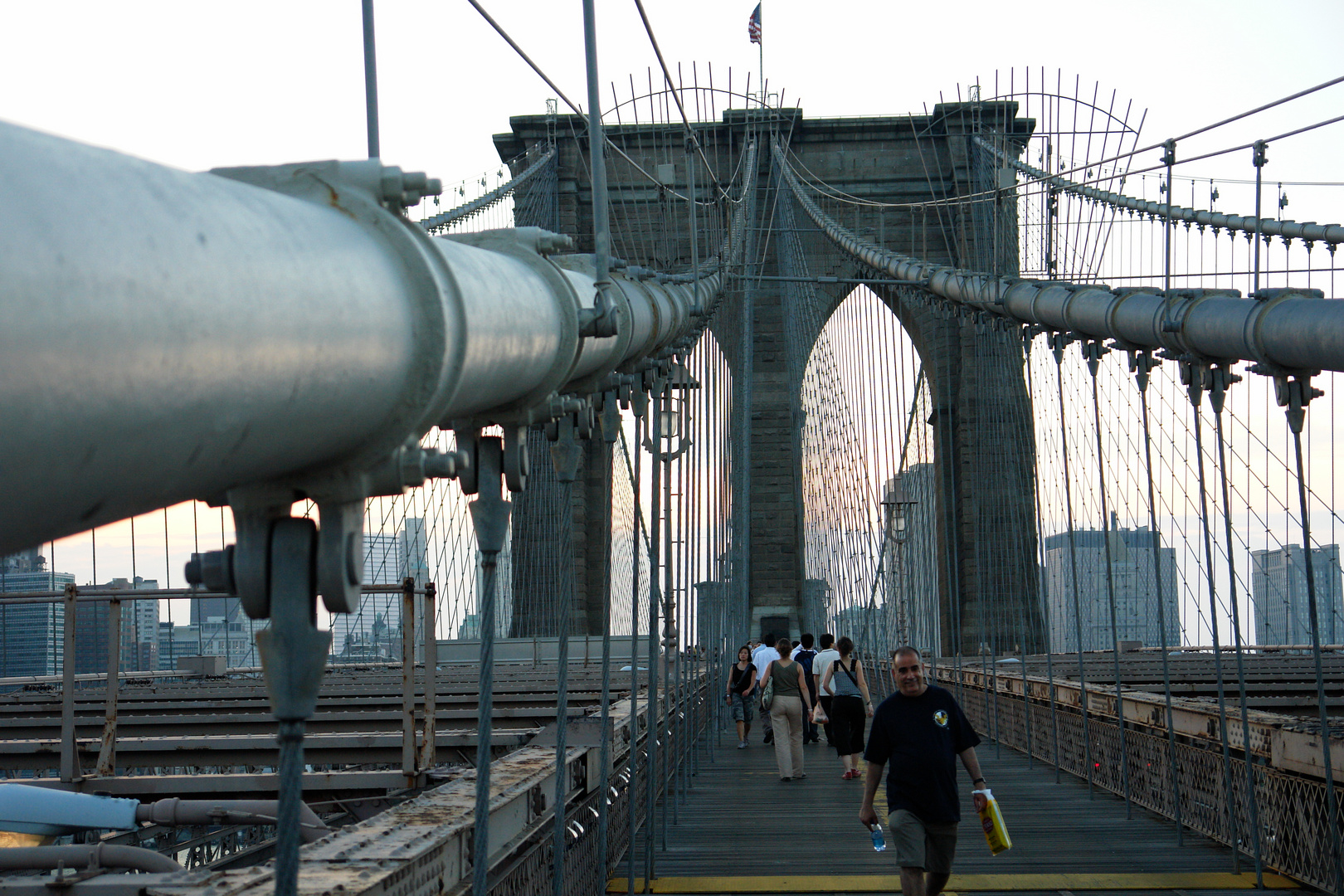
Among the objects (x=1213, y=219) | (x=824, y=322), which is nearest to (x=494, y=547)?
(x=1213, y=219)

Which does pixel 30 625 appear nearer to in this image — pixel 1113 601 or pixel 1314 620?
pixel 1113 601

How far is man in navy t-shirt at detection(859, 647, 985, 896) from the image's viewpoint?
15.0 ft

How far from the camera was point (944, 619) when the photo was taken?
2681 centimetres

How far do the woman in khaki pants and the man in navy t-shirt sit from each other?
4.73 meters

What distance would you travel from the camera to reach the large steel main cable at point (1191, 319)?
4000mm

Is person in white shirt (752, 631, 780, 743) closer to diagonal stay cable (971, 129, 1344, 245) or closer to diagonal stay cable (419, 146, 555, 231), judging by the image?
diagonal stay cable (971, 129, 1344, 245)

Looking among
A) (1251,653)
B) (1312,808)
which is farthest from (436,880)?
(1251,653)

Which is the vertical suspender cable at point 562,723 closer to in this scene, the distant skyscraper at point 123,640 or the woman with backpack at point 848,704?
the woman with backpack at point 848,704

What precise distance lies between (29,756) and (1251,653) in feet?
57.5

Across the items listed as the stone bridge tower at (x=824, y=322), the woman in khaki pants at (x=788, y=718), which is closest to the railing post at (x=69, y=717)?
the woman in khaki pants at (x=788, y=718)

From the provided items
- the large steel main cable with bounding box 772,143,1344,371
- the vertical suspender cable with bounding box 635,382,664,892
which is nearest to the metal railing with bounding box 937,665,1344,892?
the large steel main cable with bounding box 772,143,1344,371

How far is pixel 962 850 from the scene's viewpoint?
6.63 m

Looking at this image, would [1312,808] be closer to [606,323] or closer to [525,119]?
[606,323]

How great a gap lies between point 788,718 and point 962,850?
2970 mm
